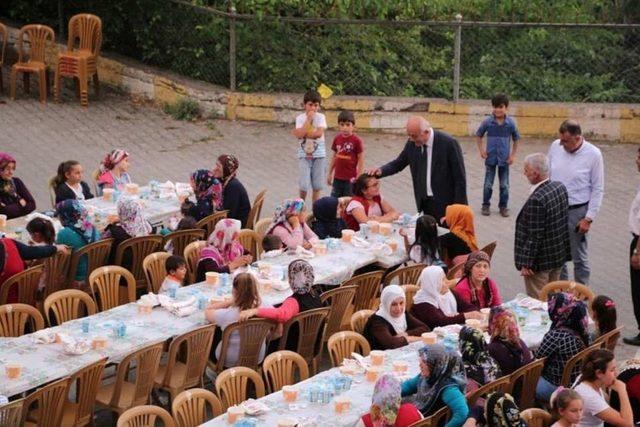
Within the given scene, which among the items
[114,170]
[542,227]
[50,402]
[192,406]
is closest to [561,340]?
[542,227]

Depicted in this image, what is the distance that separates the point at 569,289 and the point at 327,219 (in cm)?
299

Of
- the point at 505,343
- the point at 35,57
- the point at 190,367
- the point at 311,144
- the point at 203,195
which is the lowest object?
the point at 190,367

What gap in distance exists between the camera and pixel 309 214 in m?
15.8

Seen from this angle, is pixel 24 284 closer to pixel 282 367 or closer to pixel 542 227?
pixel 282 367

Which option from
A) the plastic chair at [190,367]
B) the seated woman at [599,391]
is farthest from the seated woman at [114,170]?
the seated woman at [599,391]

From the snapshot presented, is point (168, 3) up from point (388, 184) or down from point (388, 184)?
up

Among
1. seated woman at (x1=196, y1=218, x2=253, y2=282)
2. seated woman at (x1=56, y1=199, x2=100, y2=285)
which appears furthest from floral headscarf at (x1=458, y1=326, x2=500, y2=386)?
seated woman at (x1=56, y1=199, x2=100, y2=285)

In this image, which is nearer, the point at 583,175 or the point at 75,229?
the point at 75,229

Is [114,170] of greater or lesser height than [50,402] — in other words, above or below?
above

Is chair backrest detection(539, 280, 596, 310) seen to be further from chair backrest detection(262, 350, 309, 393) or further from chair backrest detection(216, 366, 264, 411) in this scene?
chair backrest detection(216, 366, 264, 411)

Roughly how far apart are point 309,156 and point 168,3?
587 cm

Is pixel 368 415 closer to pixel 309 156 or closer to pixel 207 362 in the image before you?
pixel 207 362

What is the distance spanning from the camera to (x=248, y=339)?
12.2 meters

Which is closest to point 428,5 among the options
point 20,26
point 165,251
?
point 20,26
